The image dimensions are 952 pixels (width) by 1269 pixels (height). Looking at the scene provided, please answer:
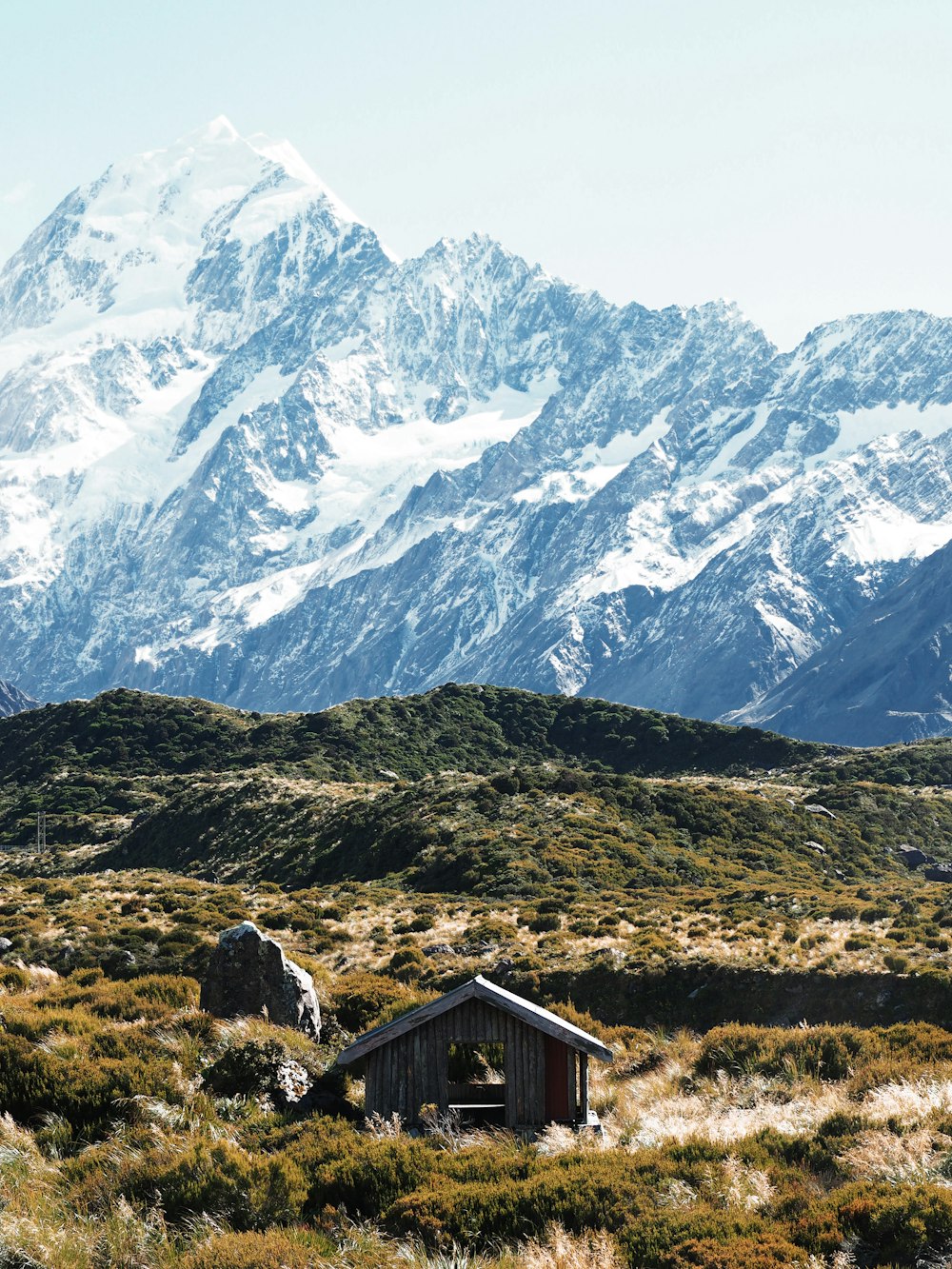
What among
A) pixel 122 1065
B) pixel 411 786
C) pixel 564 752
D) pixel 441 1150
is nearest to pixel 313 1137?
pixel 441 1150

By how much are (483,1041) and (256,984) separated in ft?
24.1

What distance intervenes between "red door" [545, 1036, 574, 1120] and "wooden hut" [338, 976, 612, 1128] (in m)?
0.02

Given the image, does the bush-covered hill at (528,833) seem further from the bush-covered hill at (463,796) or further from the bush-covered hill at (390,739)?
the bush-covered hill at (390,739)

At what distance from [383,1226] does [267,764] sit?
103 m

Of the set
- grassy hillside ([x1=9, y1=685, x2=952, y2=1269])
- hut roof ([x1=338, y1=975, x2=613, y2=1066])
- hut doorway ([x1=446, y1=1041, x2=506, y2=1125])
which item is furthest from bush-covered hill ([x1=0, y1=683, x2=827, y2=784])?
hut roof ([x1=338, y1=975, x2=613, y2=1066])

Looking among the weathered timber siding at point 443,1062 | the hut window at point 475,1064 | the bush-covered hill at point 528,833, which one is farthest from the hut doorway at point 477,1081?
the bush-covered hill at point 528,833

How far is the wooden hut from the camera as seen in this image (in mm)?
24750

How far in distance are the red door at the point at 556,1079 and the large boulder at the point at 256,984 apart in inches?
284

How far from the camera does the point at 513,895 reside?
6044 cm

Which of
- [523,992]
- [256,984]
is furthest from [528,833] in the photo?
[256,984]

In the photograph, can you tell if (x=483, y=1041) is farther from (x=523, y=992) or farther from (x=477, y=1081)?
(x=523, y=992)

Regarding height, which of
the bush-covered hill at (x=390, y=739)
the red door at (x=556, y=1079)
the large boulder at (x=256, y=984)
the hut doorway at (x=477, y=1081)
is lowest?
the hut doorway at (x=477, y=1081)

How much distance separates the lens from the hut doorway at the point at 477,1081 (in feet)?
82.9

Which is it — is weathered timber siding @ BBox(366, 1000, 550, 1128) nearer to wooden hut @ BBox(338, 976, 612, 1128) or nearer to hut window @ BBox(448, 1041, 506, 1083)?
wooden hut @ BBox(338, 976, 612, 1128)
